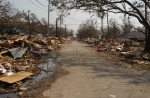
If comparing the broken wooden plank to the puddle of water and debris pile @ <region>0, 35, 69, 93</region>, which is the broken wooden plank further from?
the puddle of water

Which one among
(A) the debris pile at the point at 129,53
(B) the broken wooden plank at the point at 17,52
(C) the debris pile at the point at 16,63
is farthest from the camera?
(A) the debris pile at the point at 129,53

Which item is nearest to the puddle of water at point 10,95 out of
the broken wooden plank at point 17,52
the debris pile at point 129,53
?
the broken wooden plank at point 17,52

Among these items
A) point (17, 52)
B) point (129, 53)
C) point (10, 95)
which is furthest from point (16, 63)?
point (129, 53)

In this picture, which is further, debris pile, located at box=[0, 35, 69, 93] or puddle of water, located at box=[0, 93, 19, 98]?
debris pile, located at box=[0, 35, 69, 93]

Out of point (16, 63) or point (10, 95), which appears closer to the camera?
point (10, 95)

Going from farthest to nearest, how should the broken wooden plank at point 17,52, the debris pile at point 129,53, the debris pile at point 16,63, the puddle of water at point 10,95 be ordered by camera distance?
the debris pile at point 129,53
the broken wooden plank at point 17,52
the debris pile at point 16,63
the puddle of water at point 10,95

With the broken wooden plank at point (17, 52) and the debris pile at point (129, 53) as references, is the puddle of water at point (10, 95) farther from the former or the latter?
the debris pile at point (129, 53)

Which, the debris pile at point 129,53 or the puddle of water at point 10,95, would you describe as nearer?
the puddle of water at point 10,95

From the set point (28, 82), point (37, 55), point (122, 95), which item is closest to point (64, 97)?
point (122, 95)

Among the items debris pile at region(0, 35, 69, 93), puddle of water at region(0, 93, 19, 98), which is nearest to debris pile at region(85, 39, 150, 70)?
debris pile at region(0, 35, 69, 93)

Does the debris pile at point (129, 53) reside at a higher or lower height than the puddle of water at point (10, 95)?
higher

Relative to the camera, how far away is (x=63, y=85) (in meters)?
6.04

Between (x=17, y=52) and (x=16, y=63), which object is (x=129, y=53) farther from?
(x=16, y=63)

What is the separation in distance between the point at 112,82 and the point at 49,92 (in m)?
2.61
